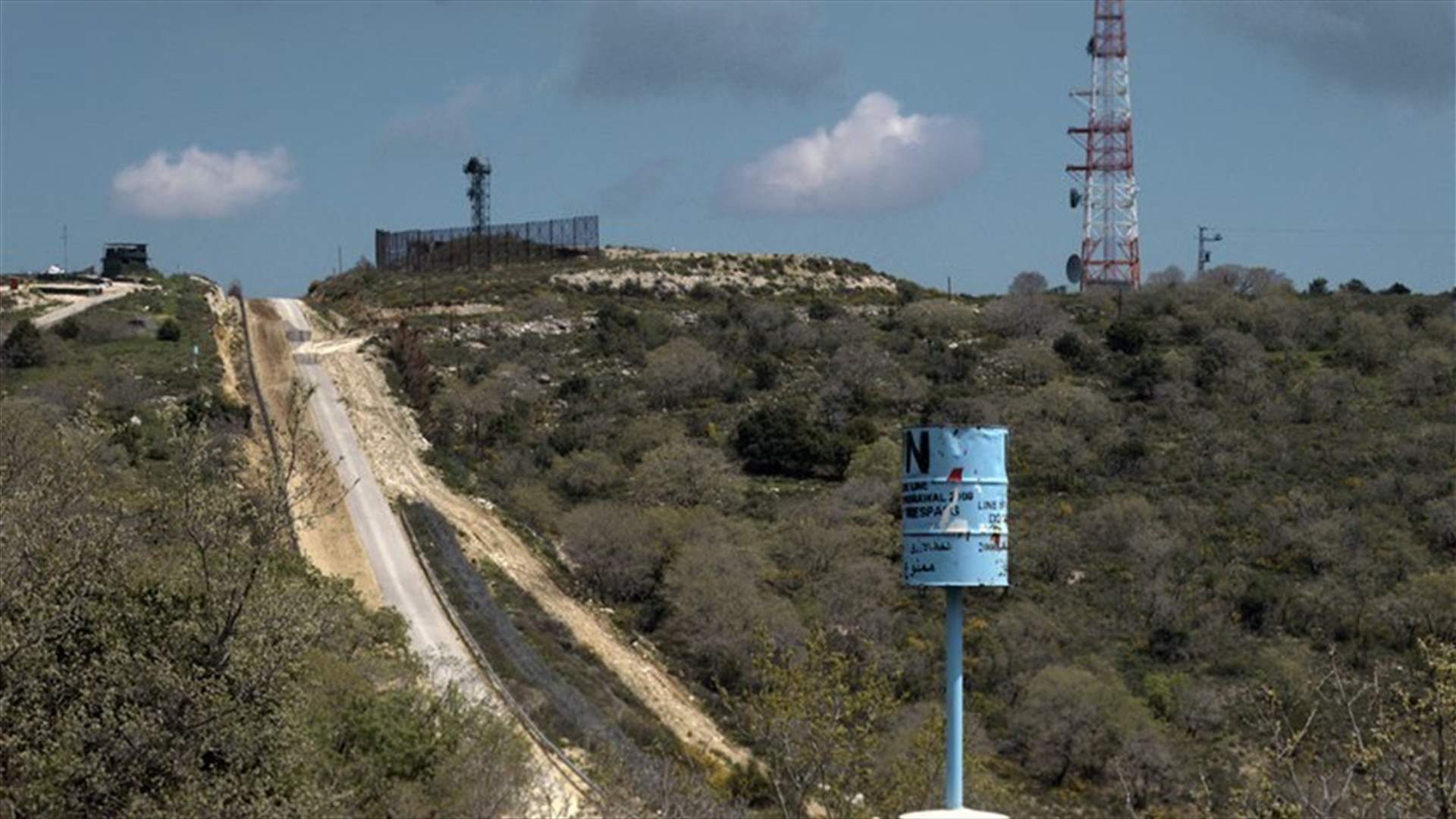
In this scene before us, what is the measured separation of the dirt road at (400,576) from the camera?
3684cm

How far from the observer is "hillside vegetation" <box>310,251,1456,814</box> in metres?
40.0

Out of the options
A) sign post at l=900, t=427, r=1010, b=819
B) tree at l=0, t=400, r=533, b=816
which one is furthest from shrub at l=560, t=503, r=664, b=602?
sign post at l=900, t=427, r=1010, b=819

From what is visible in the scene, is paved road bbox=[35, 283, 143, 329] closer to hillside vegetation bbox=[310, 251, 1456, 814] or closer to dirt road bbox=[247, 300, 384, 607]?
hillside vegetation bbox=[310, 251, 1456, 814]

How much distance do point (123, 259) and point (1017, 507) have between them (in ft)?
226

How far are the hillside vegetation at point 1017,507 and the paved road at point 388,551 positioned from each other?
3261mm

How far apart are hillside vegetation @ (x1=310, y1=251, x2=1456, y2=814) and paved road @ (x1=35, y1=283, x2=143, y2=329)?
1002 cm

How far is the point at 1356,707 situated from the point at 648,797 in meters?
24.9

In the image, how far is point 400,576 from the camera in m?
49.8

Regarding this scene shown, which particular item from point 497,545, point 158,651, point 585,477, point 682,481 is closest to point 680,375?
point 585,477

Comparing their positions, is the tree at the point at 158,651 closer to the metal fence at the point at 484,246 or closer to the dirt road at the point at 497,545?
the dirt road at the point at 497,545

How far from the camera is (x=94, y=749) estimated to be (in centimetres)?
2109

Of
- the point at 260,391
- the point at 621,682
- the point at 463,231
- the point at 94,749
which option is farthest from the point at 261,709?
the point at 463,231

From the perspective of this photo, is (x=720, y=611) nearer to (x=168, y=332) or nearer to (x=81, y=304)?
(x=168, y=332)

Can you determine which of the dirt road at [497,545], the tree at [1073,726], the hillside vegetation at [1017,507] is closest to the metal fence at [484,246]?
the hillside vegetation at [1017,507]
